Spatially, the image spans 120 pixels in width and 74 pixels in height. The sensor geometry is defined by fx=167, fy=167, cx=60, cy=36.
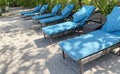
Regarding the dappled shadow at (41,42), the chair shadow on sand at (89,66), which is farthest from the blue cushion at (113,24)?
the dappled shadow at (41,42)

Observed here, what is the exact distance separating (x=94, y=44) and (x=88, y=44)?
0.15 metres

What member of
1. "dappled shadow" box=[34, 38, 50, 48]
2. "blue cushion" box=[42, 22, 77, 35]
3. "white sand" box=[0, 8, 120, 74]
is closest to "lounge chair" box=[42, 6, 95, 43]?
"blue cushion" box=[42, 22, 77, 35]

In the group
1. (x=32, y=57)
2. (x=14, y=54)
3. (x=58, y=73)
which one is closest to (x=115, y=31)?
(x=58, y=73)

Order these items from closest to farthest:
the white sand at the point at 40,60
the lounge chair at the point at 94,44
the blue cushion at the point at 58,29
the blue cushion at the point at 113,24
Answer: the lounge chair at the point at 94,44 → the white sand at the point at 40,60 → the blue cushion at the point at 113,24 → the blue cushion at the point at 58,29

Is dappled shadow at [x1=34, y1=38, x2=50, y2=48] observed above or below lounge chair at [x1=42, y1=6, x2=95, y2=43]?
below

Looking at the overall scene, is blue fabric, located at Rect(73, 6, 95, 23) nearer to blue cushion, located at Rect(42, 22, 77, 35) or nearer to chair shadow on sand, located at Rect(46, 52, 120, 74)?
blue cushion, located at Rect(42, 22, 77, 35)

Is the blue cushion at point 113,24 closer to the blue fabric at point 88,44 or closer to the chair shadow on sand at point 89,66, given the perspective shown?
the blue fabric at point 88,44

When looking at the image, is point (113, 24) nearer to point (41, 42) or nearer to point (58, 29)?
point (58, 29)

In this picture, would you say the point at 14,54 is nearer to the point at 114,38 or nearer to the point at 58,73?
the point at 58,73

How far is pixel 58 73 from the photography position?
4.09m

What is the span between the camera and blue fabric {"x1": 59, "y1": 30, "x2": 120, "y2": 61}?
3.85 meters

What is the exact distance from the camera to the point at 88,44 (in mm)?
4238

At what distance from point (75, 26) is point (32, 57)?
2110 mm

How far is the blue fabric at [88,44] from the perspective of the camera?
385 centimetres
